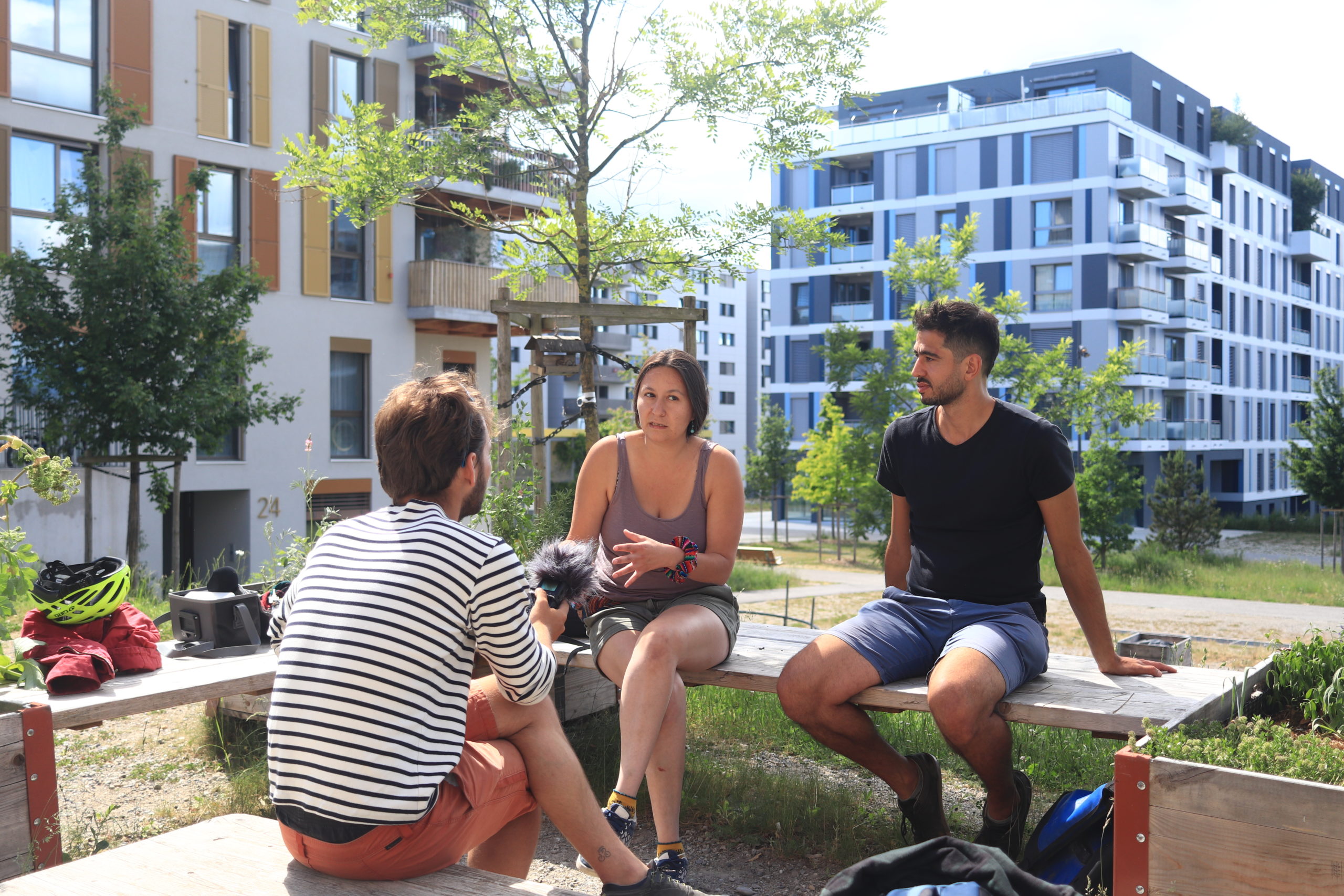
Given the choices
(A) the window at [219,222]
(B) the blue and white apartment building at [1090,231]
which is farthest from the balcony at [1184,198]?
(A) the window at [219,222]

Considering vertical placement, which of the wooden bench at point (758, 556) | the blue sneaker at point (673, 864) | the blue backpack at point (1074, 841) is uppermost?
the blue backpack at point (1074, 841)

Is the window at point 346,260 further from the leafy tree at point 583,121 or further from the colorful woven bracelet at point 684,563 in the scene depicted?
the colorful woven bracelet at point 684,563

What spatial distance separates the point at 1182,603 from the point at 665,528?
16732mm

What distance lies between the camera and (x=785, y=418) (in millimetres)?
50344

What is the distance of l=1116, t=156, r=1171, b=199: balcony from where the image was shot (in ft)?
139

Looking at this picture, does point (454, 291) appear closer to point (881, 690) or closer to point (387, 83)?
point (387, 83)

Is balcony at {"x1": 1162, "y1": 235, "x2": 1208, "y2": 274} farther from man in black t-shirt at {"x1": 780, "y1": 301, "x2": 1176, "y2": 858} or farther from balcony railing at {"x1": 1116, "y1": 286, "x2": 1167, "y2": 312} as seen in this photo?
man in black t-shirt at {"x1": 780, "y1": 301, "x2": 1176, "y2": 858}

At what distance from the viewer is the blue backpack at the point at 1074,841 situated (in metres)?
3.02

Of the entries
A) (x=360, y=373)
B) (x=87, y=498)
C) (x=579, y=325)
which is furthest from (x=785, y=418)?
(x=579, y=325)

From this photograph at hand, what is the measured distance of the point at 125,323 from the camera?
1430 centimetres

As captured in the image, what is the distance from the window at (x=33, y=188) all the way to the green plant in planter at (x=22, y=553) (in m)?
16.7

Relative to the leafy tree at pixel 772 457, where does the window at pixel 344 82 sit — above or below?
above

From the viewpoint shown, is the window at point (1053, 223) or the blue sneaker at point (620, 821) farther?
the window at point (1053, 223)

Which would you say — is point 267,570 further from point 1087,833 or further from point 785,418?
point 785,418
